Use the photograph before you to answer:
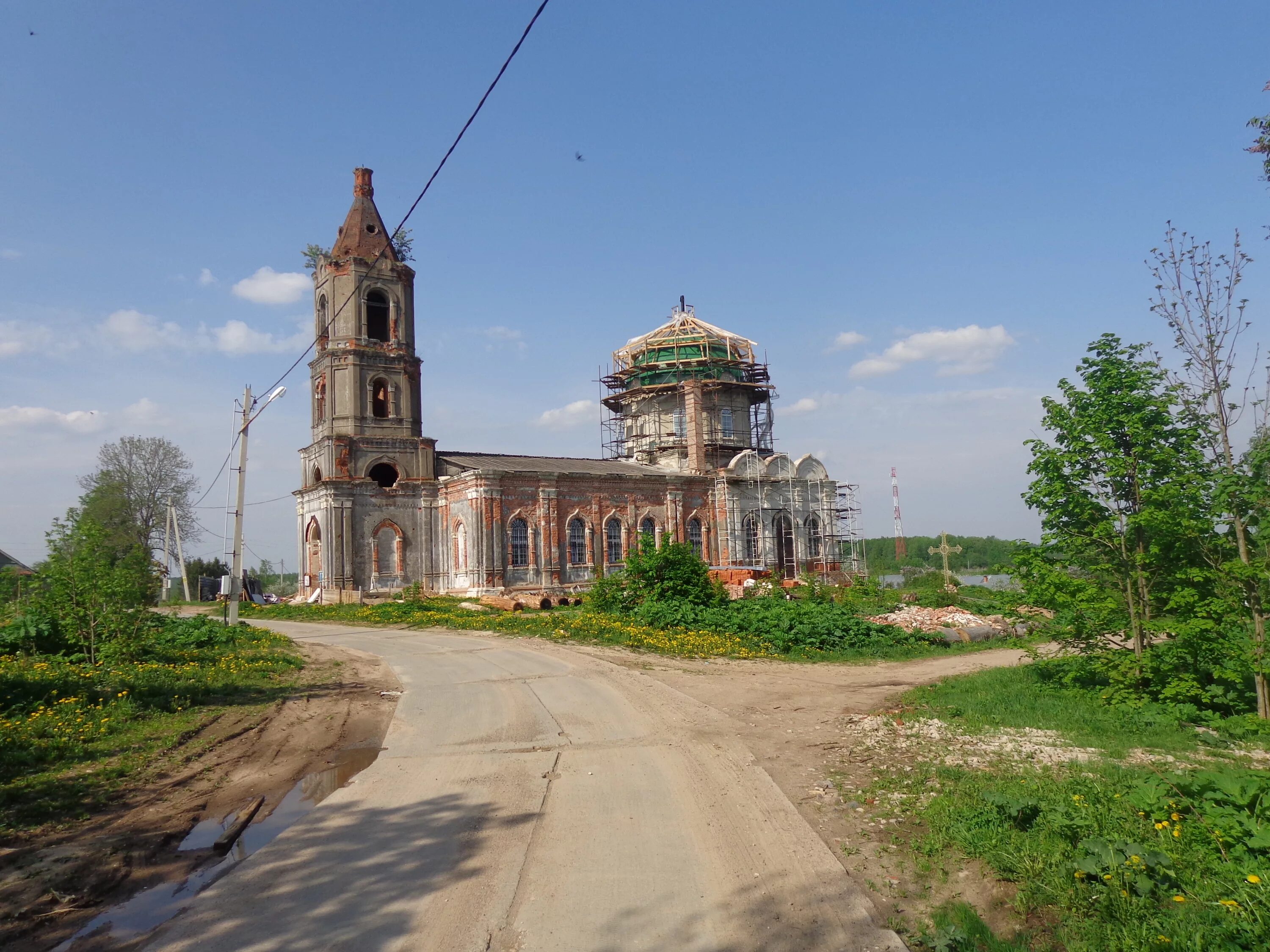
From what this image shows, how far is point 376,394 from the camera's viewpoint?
39.0m

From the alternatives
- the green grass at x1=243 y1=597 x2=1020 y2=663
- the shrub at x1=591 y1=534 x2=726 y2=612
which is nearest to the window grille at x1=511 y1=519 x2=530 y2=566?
the green grass at x1=243 y1=597 x2=1020 y2=663

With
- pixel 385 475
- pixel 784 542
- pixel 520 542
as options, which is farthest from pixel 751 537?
pixel 385 475

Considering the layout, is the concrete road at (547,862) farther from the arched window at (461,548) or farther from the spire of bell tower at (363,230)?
the spire of bell tower at (363,230)

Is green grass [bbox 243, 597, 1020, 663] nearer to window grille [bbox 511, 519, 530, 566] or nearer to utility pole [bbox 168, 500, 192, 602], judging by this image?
window grille [bbox 511, 519, 530, 566]

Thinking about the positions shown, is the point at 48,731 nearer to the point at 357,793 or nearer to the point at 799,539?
the point at 357,793

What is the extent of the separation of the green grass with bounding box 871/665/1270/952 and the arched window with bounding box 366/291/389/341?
3649 cm

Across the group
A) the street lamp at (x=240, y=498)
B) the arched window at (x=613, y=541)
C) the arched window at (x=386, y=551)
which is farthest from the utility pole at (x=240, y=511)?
the arched window at (x=613, y=541)

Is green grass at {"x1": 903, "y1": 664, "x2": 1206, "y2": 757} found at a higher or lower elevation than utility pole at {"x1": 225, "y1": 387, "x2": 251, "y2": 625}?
lower

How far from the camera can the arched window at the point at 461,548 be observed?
3725 cm

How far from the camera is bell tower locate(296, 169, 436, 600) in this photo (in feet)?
119

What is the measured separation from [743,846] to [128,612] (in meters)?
12.9

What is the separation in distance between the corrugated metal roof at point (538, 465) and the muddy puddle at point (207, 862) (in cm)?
2929

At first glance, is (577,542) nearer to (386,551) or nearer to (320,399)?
→ (386,551)

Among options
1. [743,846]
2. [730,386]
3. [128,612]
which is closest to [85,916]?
[743,846]
